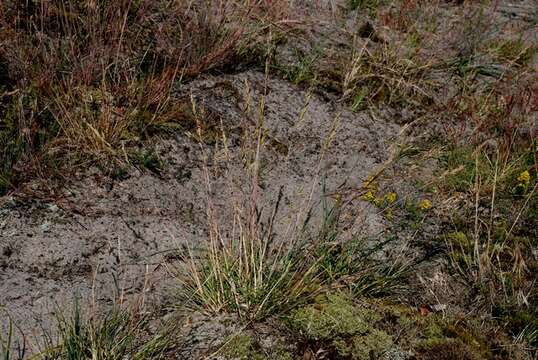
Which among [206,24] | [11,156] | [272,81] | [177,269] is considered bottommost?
[177,269]

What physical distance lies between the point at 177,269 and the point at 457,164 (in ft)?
6.93

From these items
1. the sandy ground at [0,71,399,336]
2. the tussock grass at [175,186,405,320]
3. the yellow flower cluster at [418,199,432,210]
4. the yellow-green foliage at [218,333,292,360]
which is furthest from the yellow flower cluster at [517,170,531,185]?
the yellow-green foliage at [218,333,292,360]

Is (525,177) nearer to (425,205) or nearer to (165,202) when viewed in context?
(425,205)

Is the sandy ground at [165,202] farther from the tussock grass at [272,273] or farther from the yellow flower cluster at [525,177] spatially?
the yellow flower cluster at [525,177]

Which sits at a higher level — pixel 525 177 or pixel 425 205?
pixel 525 177

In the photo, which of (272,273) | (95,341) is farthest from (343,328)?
(95,341)

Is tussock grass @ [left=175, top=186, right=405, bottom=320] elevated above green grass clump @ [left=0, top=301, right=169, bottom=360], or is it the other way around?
tussock grass @ [left=175, top=186, right=405, bottom=320]

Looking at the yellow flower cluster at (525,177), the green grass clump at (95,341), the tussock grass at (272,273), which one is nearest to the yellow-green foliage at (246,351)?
the tussock grass at (272,273)

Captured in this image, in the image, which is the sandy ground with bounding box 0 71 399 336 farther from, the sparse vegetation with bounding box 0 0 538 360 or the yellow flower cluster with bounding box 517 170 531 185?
the yellow flower cluster with bounding box 517 170 531 185

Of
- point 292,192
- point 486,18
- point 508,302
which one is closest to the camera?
point 508,302

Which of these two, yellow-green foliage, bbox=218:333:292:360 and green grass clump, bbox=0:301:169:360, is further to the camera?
yellow-green foliage, bbox=218:333:292:360

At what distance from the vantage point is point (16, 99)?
3146 millimetres

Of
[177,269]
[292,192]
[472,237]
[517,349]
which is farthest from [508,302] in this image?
[177,269]

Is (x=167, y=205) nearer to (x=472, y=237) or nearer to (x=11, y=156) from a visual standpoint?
(x=11, y=156)
